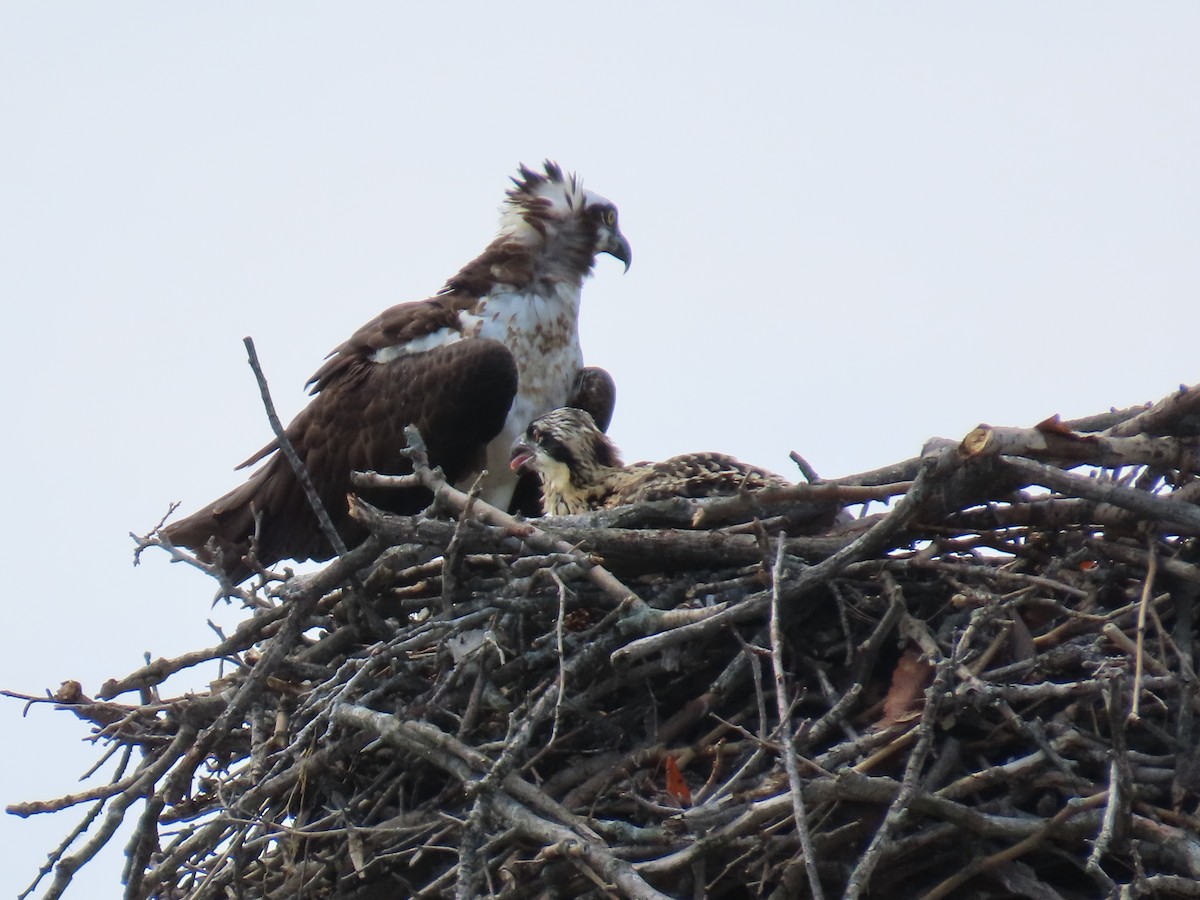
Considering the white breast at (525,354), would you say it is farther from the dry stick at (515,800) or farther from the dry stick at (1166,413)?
the dry stick at (1166,413)

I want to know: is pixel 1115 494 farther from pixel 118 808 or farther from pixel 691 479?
pixel 118 808

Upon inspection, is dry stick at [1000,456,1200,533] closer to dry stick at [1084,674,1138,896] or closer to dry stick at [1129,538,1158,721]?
dry stick at [1129,538,1158,721]

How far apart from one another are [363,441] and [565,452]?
3.35 feet

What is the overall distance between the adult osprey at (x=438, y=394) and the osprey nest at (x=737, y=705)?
121 cm

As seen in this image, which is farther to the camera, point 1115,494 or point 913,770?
point 1115,494

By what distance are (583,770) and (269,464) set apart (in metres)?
2.64

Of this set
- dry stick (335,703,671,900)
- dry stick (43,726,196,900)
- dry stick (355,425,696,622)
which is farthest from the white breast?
dry stick (335,703,671,900)

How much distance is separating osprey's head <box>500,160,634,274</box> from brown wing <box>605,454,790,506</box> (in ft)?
5.96

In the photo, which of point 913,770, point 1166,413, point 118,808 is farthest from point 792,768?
point 118,808

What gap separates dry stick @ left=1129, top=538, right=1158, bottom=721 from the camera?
3.60m

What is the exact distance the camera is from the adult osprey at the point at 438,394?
6.27 m

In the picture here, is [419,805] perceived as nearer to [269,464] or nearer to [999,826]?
[999,826]

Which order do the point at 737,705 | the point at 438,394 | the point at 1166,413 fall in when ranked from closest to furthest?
the point at 1166,413
the point at 737,705
the point at 438,394

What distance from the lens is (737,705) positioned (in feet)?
14.7
